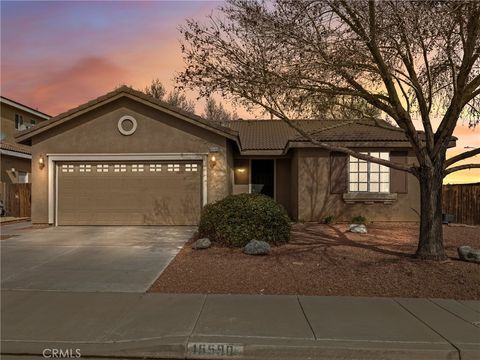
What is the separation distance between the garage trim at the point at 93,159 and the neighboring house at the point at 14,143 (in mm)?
5391

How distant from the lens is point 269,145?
17.9m

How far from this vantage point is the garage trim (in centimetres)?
1471

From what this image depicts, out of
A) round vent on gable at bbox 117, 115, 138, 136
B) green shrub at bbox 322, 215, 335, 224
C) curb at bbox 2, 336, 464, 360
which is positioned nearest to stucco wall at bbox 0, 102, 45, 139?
round vent on gable at bbox 117, 115, 138, 136

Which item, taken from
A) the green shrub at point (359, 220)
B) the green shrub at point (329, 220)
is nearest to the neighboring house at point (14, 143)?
the green shrub at point (329, 220)

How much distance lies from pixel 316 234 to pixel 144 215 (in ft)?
20.0

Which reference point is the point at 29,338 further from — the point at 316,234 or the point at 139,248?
the point at 316,234

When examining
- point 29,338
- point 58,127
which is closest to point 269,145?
point 58,127

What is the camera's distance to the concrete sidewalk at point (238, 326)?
4789 mm

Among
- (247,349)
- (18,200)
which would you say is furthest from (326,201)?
(18,200)

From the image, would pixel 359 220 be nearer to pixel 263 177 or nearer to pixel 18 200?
pixel 263 177

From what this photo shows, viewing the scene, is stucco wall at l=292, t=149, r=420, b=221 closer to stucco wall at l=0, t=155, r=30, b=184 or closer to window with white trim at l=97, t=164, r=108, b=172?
window with white trim at l=97, t=164, r=108, b=172

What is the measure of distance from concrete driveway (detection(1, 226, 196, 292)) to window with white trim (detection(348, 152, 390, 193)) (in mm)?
6177

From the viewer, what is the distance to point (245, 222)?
33.5 feet

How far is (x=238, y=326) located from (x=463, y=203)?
15230 mm
